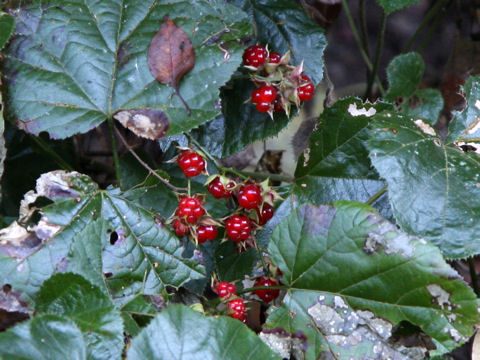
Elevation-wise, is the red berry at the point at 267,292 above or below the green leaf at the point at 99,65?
below

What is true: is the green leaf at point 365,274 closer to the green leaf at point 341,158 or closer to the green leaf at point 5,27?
the green leaf at point 341,158

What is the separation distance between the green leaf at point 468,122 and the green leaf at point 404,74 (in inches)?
21.0

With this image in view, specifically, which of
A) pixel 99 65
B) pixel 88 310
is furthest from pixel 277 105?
pixel 88 310

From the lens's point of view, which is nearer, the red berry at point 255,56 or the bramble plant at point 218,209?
the bramble plant at point 218,209

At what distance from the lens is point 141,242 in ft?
4.09

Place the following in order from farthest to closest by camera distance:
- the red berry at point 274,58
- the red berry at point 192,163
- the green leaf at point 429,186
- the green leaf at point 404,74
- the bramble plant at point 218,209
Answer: the green leaf at point 404,74, the red berry at point 274,58, the red berry at point 192,163, the green leaf at point 429,186, the bramble plant at point 218,209

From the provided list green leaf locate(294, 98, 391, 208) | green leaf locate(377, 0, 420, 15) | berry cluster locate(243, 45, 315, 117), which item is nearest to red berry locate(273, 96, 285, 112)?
berry cluster locate(243, 45, 315, 117)

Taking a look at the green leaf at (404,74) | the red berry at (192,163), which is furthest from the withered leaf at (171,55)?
the green leaf at (404,74)

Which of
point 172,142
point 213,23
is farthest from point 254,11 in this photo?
point 172,142

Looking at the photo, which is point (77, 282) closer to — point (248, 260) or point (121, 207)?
point (121, 207)

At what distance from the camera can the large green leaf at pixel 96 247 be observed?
3.76ft

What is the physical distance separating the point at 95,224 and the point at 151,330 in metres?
0.29

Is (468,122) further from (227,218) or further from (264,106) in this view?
(227,218)

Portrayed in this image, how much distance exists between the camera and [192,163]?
1303mm
